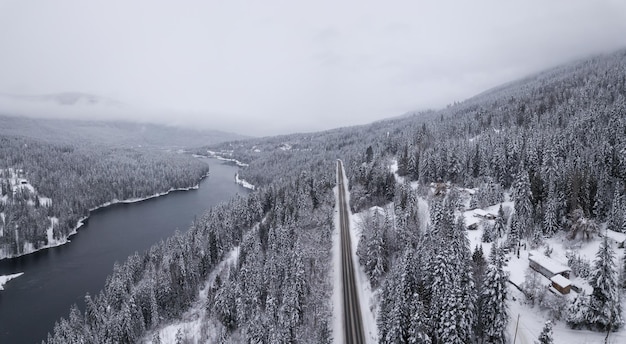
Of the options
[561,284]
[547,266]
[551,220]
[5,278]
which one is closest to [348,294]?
[547,266]

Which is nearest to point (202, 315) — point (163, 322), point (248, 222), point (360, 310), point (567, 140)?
point (163, 322)

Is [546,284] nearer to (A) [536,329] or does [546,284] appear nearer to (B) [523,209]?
(A) [536,329]

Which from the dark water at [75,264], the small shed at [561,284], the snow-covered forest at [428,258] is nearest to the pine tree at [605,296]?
the snow-covered forest at [428,258]

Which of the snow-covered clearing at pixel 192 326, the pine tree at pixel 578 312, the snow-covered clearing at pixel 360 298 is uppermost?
the pine tree at pixel 578 312

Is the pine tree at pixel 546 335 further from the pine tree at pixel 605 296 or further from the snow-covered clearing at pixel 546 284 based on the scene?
the pine tree at pixel 605 296

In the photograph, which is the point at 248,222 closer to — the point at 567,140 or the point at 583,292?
the point at 583,292

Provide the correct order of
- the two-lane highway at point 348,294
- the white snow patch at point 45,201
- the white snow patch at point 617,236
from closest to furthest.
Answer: the white snow patch at point 617,236
the two-lane highway at point 348,294
the white snow patch at point 45,201
